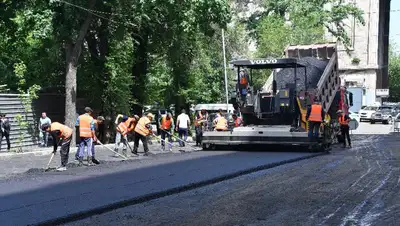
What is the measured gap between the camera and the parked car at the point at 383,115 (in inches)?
1963

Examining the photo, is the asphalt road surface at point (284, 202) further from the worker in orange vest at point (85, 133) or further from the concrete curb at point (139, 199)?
the worker in orange vest at point (85, 133)

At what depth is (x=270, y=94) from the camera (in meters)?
20.2

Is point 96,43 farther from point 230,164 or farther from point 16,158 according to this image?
point 230,164

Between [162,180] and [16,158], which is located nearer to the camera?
[162,180]

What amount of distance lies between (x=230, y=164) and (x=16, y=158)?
24.0 ft

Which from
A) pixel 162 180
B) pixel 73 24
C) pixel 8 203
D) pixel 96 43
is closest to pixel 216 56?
pixel 96 43

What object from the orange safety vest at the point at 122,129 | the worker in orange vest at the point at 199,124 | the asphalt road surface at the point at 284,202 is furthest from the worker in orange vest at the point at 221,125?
the asphalt road surface at the point at 284,202

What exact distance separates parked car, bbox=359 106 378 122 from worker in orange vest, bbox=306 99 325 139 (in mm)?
34034

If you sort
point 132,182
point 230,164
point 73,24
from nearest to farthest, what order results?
1. point 132,182
2. point 230,164
3. point 73,24

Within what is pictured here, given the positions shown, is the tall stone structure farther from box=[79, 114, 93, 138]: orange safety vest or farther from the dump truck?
box=[79, 114, 93, 138]: orange safety vest

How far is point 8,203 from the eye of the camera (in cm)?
951

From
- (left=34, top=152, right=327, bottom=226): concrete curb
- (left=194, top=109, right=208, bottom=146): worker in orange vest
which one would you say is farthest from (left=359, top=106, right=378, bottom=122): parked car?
(left=34, top=152, right=327, bottom=226): concrete curb

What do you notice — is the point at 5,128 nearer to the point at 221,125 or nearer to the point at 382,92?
the point at 221,125

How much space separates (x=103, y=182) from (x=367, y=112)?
42962 millimetres
